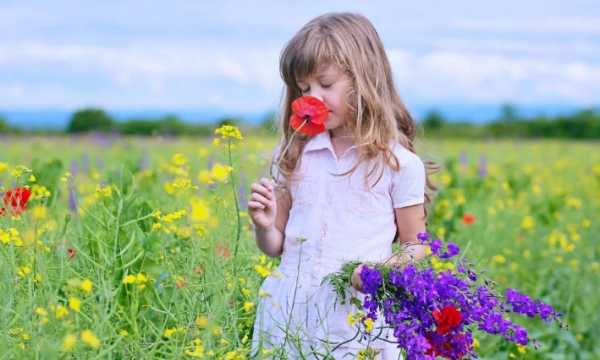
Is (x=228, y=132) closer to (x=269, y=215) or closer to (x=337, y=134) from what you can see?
(x=269, y=215)

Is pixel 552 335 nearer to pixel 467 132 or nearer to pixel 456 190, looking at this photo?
pixel 456 190

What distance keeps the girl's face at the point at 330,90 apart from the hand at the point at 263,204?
0.29m

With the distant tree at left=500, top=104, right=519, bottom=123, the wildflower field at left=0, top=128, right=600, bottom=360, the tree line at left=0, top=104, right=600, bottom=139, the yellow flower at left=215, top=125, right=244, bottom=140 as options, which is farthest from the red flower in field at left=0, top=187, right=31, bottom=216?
the distant tree at left=500, top=104, right=519, bottom=123

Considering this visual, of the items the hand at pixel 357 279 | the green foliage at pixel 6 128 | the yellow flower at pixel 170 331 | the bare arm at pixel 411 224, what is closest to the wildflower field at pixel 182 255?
the yellow flower at pixel 170 331

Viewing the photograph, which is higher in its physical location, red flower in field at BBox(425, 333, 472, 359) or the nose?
the nose

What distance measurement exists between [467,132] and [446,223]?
15775 millimetres

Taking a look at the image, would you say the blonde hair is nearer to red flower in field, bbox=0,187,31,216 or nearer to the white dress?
the white dress

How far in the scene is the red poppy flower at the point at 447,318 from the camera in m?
1.90

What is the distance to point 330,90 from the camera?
7.77 feet

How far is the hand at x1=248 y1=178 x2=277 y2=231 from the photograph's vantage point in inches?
87.4

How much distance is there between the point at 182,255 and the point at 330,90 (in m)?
0.67

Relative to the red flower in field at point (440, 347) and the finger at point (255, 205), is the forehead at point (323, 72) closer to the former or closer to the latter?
the finger at point (255, 205)

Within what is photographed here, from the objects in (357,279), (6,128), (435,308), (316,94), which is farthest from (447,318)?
(6,128)

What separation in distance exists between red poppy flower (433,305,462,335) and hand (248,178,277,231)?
611mm
